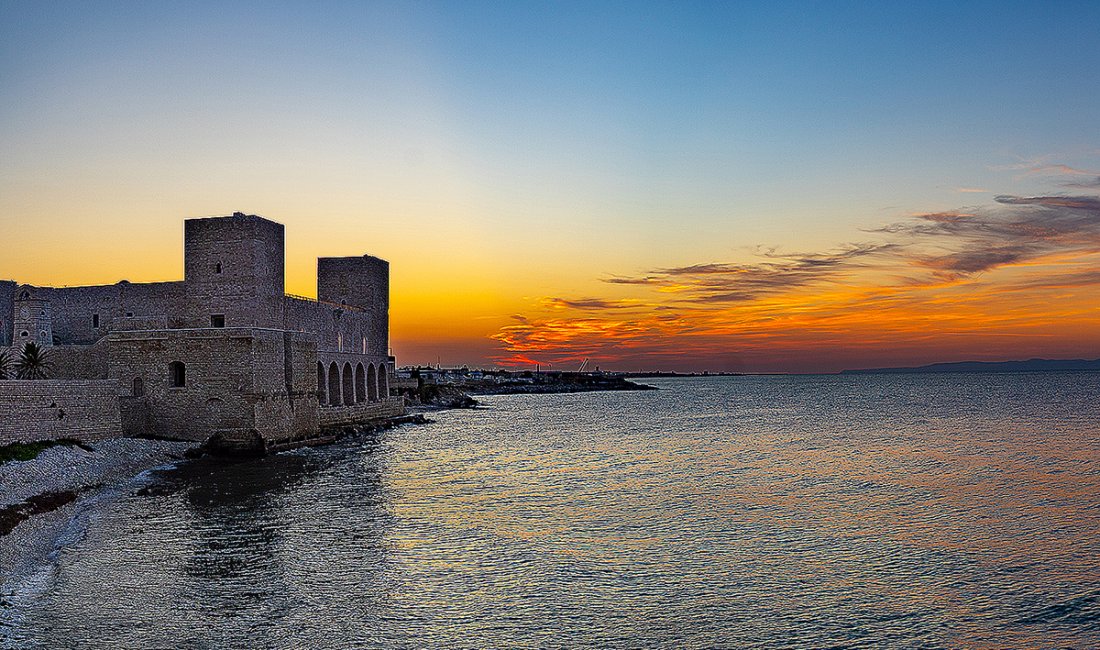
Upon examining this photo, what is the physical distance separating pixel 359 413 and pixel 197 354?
18.4 m

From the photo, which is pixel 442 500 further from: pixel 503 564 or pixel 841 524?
pixel 841 524

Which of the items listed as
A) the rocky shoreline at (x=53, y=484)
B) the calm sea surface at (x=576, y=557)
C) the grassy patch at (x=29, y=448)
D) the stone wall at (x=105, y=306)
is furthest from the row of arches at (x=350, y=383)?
the grassy patch at (x=29, y=448)

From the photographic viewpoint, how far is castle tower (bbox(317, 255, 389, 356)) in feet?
197

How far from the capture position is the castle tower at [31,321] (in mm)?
42781

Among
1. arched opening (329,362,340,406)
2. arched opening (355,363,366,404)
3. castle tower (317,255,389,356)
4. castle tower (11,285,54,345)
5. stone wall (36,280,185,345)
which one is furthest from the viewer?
castle tower (317,255,389,356)

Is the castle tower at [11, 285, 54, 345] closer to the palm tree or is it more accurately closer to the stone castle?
the stone castle

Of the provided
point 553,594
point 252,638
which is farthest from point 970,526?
point 252,638

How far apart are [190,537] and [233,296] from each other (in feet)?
79.5

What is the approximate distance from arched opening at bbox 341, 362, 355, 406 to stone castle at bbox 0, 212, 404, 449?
7 centimetres

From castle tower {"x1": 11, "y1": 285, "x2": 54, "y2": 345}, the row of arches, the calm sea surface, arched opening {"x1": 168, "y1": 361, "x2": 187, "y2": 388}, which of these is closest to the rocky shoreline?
the calm sea surface

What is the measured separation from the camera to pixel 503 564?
18.1m

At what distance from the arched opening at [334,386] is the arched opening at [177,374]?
14403mm

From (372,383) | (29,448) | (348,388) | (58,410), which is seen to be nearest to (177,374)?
(58,410)

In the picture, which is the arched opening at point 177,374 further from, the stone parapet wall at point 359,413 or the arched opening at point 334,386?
the arched opening at point 334,386
